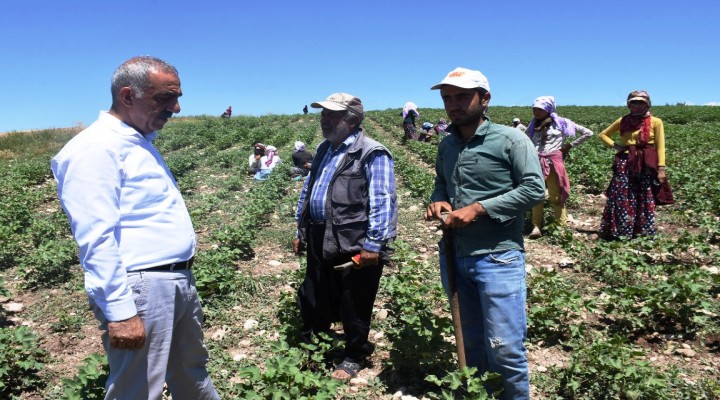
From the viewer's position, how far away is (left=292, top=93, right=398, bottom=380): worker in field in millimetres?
3156

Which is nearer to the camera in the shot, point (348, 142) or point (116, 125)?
point (116, 125)

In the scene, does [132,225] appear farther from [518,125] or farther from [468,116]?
[518,125]

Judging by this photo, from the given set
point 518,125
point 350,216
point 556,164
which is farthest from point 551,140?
point 518,125

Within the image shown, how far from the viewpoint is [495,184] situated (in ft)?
8.11

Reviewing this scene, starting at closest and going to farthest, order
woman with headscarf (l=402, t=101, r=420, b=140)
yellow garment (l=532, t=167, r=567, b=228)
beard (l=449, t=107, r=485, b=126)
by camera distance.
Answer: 1. beard (l=449, t=107, r=485, b=126)
2. yellow garment (l=532, t=167, r=567, b=228)
3. woman with headscarf (l=402, t=101, r=420, b=140)

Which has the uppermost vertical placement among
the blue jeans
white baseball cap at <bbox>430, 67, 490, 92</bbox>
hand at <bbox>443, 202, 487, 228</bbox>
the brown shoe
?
white baseball cap at <bbox>430, 67, 490, 92</bbox>

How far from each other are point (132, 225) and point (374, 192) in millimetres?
1554

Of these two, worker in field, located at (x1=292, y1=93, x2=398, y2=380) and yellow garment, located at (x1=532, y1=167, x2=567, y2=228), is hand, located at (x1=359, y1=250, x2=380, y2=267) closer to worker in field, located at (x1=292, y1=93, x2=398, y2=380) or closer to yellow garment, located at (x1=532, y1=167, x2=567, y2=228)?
worker in field, located at (x1=292, y1=93, x2=398, y2=380)

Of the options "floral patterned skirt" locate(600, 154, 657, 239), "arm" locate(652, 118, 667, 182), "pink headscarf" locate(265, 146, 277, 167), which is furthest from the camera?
"pink headscarf" locate(265, 146, 277, 167)

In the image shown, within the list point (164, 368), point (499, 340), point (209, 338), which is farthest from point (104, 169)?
point (209, 338)

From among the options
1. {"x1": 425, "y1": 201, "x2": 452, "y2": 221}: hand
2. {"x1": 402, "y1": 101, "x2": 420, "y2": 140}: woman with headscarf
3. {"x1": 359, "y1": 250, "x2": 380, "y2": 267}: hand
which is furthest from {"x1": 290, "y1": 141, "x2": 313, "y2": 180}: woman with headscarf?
{"x1": 425, "y1": 201, "x2": 452, "y2": 221}: hand

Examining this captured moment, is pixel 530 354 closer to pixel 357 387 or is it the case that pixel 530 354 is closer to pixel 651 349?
pixel 651 349

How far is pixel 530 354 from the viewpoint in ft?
12.0

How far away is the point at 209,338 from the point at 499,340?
103 inches
